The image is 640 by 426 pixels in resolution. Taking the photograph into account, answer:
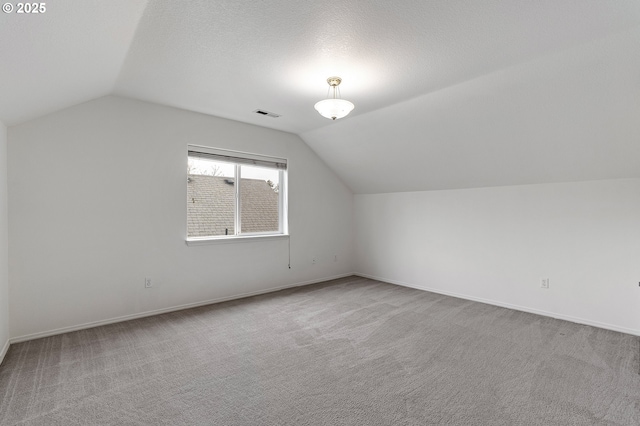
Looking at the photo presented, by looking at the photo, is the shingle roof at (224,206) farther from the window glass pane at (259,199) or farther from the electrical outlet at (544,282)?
the electrical outlet at (544,282)

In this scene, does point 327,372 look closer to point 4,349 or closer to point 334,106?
point 334,106

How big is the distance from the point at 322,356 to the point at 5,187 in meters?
3.18

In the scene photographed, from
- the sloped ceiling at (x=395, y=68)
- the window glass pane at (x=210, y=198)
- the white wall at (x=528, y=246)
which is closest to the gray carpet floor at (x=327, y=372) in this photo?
the white wall at (x=528, y=246)

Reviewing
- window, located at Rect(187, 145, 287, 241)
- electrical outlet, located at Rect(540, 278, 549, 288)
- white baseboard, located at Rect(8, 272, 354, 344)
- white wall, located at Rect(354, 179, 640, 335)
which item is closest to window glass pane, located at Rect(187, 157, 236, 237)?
window, located at Rect(187, 145, 287, 241)

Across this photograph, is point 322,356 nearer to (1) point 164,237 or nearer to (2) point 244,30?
(1) point 164,237

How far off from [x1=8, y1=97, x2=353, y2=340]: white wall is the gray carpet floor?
0.37 m

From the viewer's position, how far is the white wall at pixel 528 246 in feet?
10.4

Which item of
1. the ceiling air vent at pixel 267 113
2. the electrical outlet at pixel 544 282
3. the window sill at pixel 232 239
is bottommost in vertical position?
the electrical outlet at pixel 544 282

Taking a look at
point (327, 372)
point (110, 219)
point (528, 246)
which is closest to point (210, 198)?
point (110, 219)

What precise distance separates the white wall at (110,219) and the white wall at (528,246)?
2423 millimetres

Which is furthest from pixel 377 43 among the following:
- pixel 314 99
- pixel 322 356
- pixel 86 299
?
pixel 86 299

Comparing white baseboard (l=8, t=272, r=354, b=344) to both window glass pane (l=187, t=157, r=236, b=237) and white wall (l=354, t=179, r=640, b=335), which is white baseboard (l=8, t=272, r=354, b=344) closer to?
window glass pane (l=187, t=157, r=236, b=237)

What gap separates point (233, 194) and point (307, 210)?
4.21 feet

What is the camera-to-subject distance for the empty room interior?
1.94 meters
